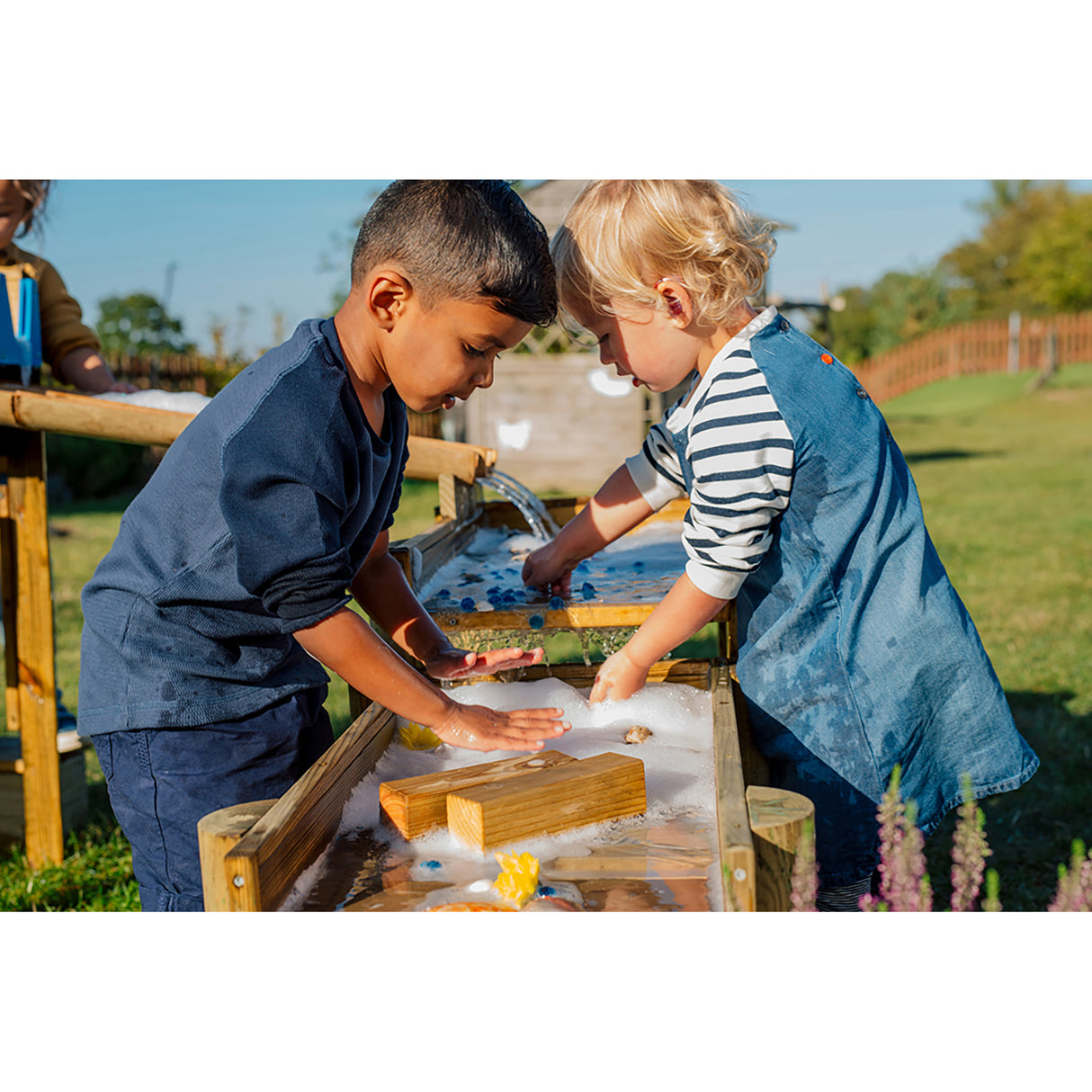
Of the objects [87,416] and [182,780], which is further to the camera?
[87,416]

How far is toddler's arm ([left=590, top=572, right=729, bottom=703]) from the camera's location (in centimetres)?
198

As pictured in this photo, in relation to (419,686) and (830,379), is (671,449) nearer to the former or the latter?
(830,379)

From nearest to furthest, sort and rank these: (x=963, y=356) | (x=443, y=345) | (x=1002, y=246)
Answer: (x=443, y=345)
(x=963, y=356)
(x=1002, y=246)

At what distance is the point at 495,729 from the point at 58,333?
→ 228 centimetres

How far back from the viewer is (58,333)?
328 cm

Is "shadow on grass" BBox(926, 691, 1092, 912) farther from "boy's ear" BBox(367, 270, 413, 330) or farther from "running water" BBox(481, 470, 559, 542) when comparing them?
"boy's ear" BBox(367, 270, 413, 330)

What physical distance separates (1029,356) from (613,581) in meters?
28.3

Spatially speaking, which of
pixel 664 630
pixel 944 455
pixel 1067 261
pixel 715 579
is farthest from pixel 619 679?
pixel 1067 261

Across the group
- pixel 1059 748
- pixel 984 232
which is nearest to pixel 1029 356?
pixel 984 232

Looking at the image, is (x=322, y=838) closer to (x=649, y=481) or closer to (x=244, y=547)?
(x=244, y=547)

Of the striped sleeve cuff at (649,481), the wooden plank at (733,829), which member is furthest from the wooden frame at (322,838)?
the striped sleeve cuff at (649,481)

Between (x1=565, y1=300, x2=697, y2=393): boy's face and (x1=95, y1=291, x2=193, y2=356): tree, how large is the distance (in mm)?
13990
